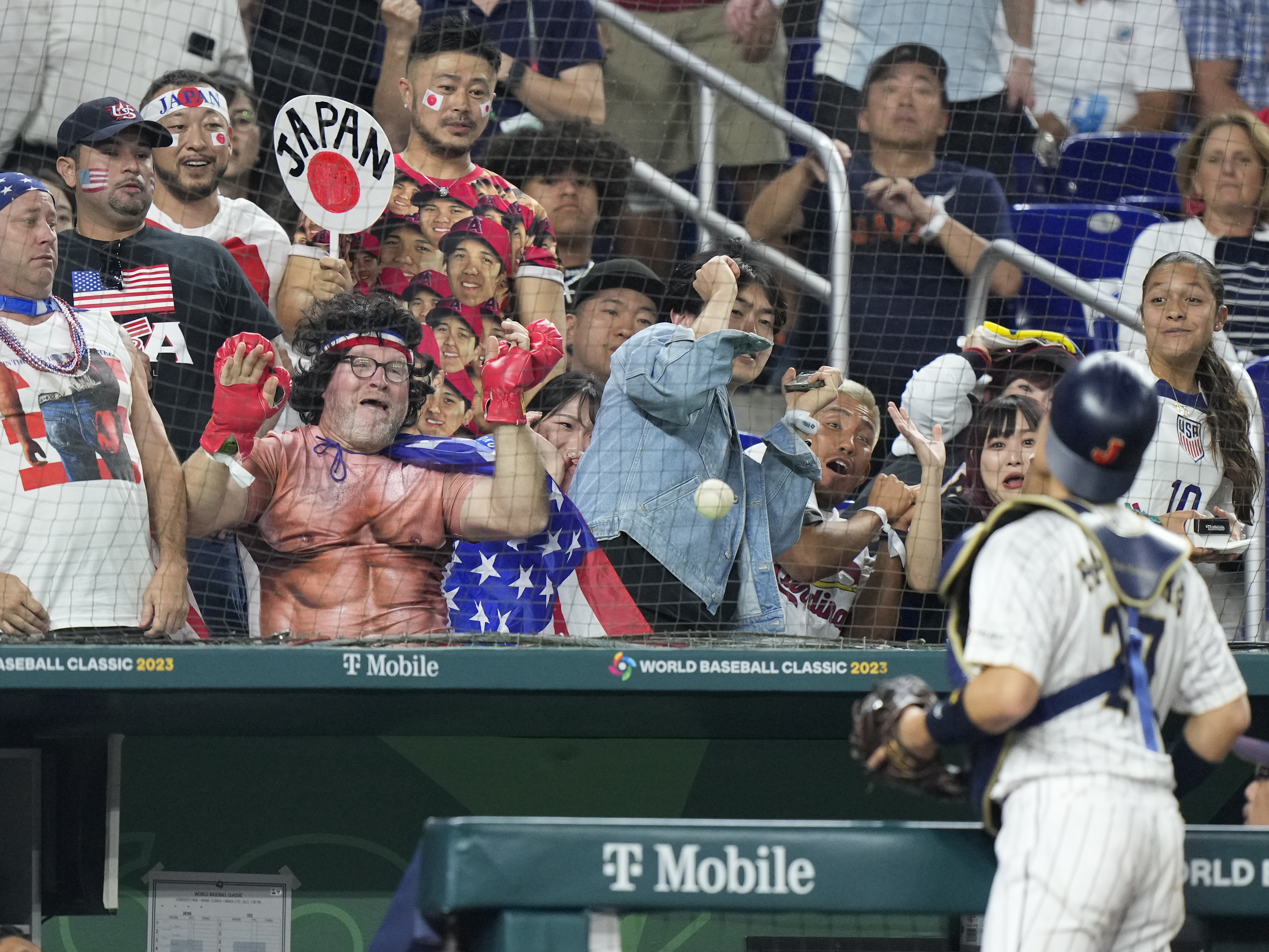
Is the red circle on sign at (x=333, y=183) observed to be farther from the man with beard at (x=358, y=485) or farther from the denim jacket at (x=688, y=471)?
the denim jacket at (x=688, y=471)

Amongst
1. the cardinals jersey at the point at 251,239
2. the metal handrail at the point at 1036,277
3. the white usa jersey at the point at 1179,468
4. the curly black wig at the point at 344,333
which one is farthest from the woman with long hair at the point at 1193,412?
the cardinals jersey at the point at 251,239

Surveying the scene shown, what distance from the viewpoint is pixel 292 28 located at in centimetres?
504

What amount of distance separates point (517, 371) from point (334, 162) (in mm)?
882

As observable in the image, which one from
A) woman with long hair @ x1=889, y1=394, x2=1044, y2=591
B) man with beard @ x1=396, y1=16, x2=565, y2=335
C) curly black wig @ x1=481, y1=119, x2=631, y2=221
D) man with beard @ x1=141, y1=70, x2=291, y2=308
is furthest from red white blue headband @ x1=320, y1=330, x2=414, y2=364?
woman with long hair @ x1=889, y1=394, x2=1044, y2=591

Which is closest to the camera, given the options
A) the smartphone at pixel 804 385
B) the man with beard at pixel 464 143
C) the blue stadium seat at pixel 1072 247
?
the smartphone at pixel 804 385

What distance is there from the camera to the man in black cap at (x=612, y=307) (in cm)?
455

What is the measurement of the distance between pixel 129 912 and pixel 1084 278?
3.41 metres

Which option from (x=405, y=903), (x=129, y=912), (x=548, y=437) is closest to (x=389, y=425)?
(x=548, y=437)

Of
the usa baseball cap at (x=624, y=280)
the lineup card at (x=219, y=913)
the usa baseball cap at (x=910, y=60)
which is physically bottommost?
the lineup card at (x=219, y=913)

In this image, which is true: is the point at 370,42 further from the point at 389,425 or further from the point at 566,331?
the point at 389,425

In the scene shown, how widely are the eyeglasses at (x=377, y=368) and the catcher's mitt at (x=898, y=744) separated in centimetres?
204

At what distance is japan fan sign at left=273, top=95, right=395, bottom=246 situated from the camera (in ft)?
14.1

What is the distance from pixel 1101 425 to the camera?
2.27 metres

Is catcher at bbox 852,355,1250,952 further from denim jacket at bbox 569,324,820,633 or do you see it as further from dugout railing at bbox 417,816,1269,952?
denim jacket at bbox 569,324,820,633
